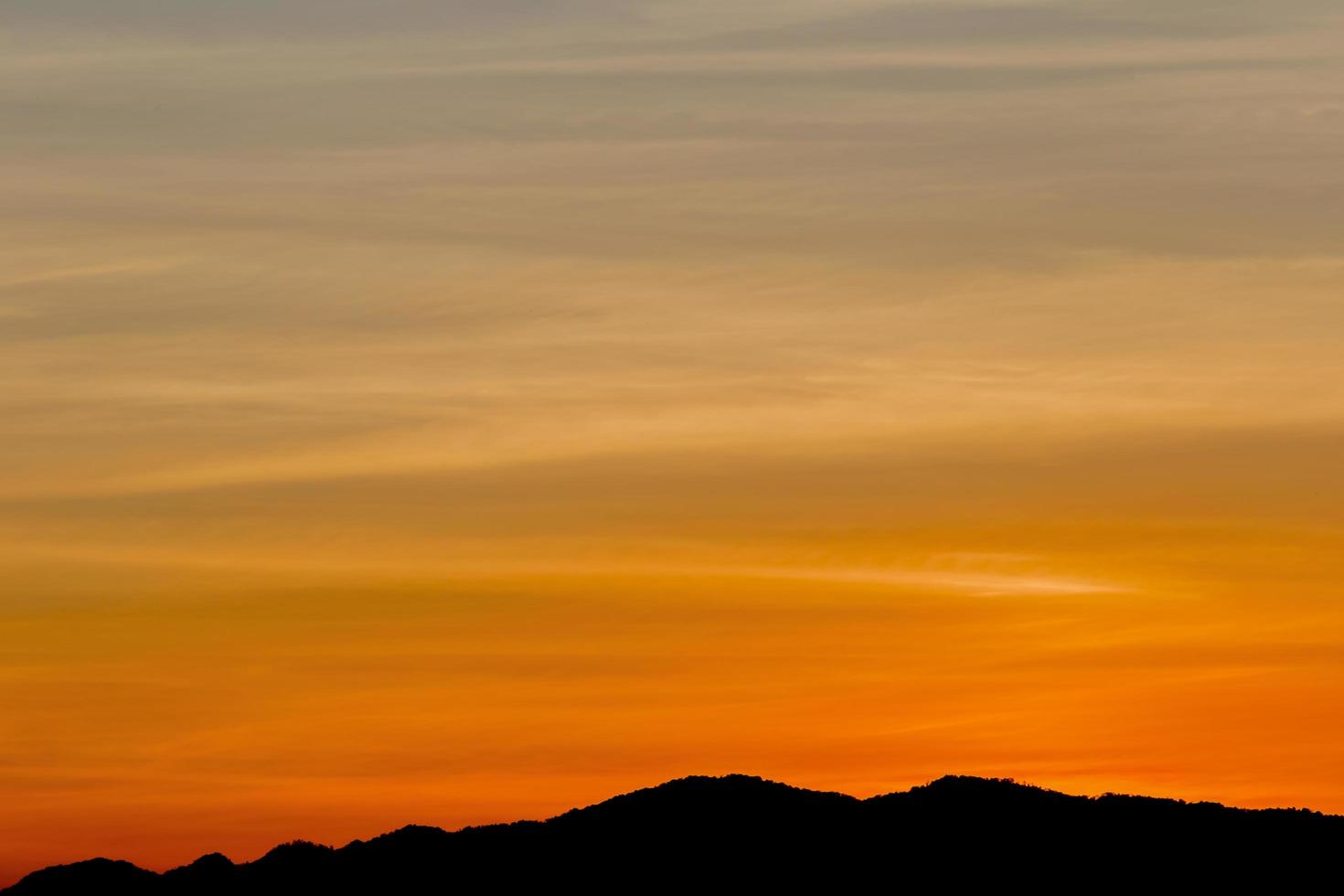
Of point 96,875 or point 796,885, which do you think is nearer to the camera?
point 796,885

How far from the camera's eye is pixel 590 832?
446ft

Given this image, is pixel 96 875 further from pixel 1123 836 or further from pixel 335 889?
pixel 1123 836

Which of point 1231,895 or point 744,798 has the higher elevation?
point 744,798

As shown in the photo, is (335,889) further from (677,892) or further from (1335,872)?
(1335,872)

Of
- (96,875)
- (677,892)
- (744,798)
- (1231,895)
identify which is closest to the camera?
(1231,895)

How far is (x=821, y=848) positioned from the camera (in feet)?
422

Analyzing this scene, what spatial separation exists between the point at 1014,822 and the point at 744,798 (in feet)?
52.5

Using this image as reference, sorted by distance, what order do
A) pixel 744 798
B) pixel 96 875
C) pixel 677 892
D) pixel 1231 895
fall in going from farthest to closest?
1. pixel 96 875
2. pixel 744 798
3. pixel 677 892
4. pixel 1231 895

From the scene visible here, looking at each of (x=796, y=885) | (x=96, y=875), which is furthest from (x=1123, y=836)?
(x=96, y=875)

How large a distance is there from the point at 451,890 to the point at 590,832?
28.2 ft

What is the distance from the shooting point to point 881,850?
12694 centimetres

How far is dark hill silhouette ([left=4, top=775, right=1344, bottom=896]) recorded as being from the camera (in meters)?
123

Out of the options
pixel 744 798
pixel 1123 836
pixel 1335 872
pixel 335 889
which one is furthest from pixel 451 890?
pixel 1335 872

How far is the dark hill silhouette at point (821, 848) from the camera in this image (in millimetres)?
122688
